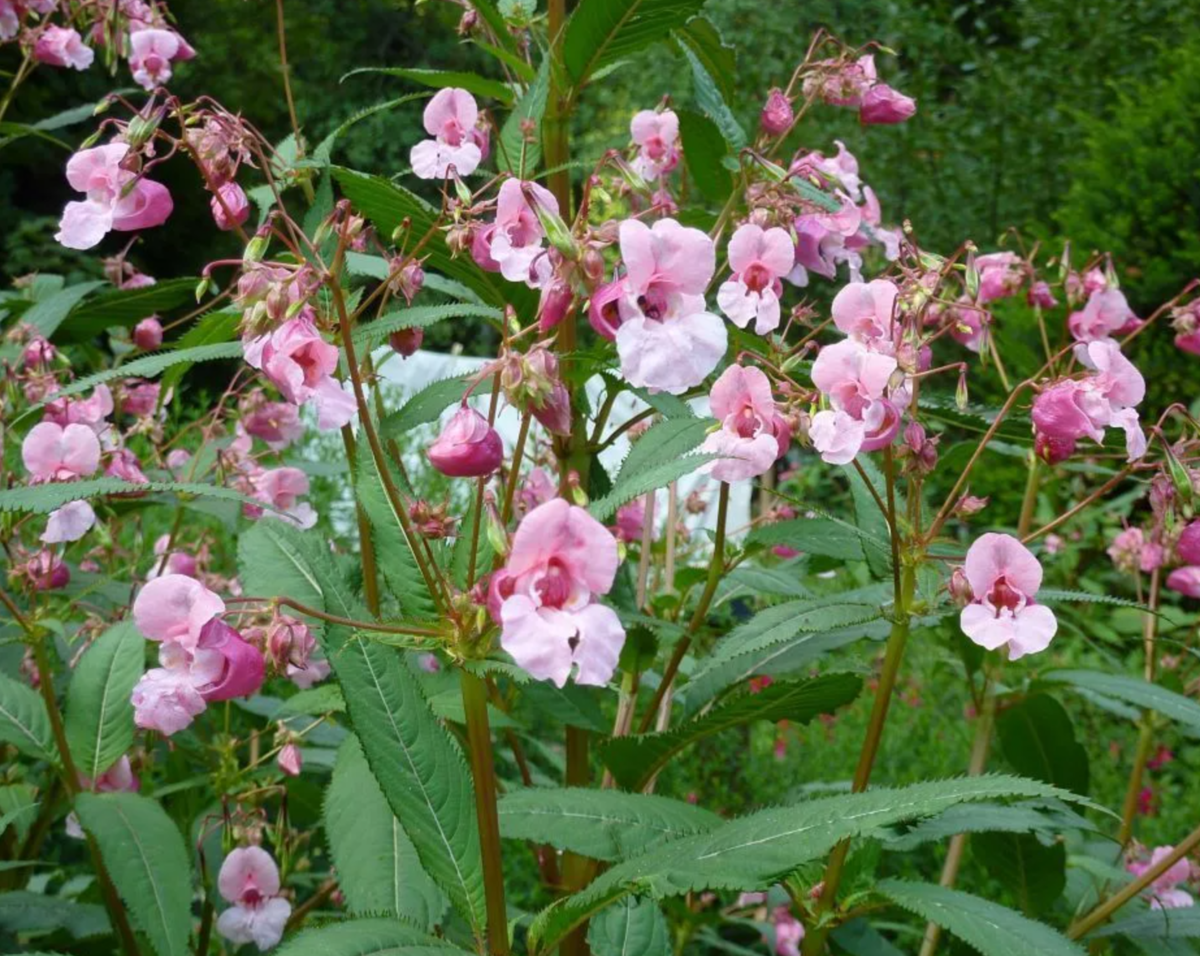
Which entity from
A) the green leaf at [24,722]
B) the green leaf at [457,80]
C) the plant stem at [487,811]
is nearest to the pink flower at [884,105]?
the green leaf at [457,80]

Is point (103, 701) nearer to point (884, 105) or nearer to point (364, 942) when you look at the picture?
point (364, 942)

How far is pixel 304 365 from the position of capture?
110 centimetres

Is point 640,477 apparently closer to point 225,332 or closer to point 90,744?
point 225,332

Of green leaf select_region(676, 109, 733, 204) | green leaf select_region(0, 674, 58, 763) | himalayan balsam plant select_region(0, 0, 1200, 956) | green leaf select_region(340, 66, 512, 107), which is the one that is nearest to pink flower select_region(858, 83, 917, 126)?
himalayan balsam plant select_region(0, 0, 1200, 956)

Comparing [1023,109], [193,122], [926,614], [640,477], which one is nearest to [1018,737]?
[926,614]

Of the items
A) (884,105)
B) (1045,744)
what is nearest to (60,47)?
(884,105)

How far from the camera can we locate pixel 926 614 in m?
1.31

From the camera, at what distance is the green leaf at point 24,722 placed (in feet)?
4.85

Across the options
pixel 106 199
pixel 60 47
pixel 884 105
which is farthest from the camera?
pixel 60 47

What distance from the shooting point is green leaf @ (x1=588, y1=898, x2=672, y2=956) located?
3.88ft

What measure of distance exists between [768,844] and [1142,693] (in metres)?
0.91

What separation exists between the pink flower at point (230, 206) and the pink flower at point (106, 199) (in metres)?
0.05

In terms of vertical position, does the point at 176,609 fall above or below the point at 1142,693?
above

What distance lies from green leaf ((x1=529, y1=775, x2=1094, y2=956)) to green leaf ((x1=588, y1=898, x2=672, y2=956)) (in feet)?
0.56
